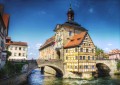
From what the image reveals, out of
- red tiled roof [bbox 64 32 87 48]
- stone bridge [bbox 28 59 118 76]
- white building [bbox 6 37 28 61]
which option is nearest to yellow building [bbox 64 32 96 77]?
red tiled roof [bbox 64 32 87 48]

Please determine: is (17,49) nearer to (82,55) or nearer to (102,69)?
(82,55)

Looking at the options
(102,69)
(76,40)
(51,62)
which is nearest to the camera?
(51,62)

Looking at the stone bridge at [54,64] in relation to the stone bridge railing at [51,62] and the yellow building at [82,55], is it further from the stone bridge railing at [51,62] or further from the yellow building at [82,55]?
the yellow building at [82,55]

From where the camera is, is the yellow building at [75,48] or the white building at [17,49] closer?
the yellow building at [75,48]

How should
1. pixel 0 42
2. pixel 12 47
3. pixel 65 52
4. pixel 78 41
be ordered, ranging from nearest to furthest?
pixel 0 42 < pixel 78 41 < pixel 65 52 < pixel 12 47

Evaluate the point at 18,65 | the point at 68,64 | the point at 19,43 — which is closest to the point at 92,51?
the point at 68,64

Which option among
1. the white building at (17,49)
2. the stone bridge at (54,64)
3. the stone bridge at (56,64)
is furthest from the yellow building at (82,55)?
the white building at (17,49)

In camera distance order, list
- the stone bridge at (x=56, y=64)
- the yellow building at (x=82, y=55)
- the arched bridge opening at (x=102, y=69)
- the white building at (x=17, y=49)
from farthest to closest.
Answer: the white building at (x=17, y=49)
the arched bridge opening at (x=102, y=69)
the yellow building at (x=82, y=55)
the stone bridge at (x=56, y=64)

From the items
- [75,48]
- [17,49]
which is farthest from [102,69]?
[17,49]

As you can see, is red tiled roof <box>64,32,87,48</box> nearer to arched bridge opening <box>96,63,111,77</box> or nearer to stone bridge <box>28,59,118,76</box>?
stone bridge <box>28,59,118,76</box>

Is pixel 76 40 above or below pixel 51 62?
above

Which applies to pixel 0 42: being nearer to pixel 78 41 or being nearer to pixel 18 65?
pixel 18 65

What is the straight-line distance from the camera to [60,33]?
1897 inches

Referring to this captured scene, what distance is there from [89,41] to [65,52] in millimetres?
7660
